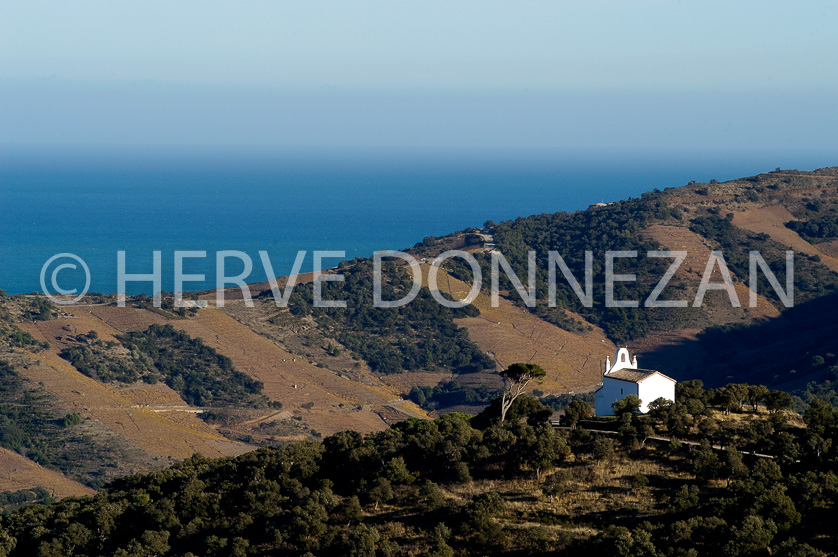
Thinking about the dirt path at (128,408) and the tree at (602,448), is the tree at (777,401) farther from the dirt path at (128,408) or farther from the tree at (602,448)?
the dirt path at (128,408)

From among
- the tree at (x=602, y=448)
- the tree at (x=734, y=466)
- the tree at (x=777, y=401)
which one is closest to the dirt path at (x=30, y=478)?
the tree at (x=602, y=448)

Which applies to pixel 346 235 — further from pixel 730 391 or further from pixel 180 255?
pixel 730 391

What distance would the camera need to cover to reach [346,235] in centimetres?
17000

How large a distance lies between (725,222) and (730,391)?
199ft

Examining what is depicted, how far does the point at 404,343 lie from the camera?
77062 millimetres

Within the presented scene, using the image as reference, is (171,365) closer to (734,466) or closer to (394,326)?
(394,326)

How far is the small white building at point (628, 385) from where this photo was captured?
3428 centimetres

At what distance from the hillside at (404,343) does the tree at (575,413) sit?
23461 mm

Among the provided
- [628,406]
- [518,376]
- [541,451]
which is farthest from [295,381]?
[541,451]

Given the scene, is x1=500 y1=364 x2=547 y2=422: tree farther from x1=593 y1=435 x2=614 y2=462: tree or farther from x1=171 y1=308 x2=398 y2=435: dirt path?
x1=171 y1=308 x2=398 y2=435: dirt path

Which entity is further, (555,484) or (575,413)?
(575,413)

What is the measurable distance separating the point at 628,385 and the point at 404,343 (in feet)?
142

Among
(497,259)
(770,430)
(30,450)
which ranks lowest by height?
(30,450)

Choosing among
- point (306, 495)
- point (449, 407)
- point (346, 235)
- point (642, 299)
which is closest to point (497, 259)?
point (642, 299)
